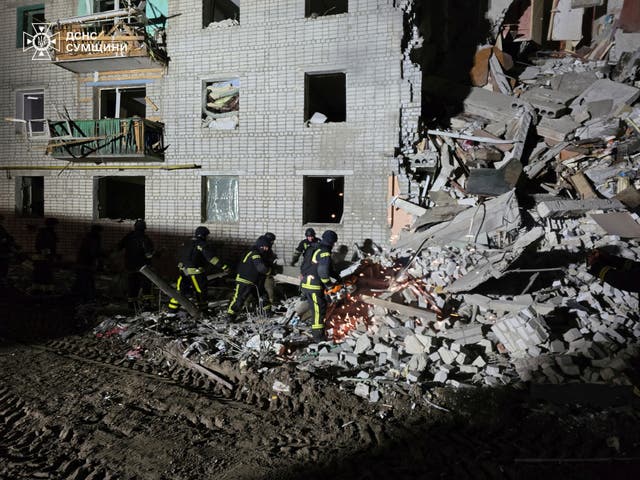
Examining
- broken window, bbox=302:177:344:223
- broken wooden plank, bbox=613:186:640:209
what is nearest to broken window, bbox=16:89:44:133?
broken window, bbox=302:177:344:223

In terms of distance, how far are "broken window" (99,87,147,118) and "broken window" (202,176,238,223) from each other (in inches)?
144

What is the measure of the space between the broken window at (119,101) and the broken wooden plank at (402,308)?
9.63 m

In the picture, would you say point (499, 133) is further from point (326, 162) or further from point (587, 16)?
point (587, 16)

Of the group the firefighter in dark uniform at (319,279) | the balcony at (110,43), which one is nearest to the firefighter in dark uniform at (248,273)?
the firefighter in dark uniform at (319,279)

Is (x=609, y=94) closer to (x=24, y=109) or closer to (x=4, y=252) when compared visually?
(x=4, y=252)

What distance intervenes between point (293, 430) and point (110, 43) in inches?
440

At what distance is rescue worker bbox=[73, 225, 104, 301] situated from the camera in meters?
8.98

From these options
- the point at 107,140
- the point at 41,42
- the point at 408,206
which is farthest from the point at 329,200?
the point at 41,42

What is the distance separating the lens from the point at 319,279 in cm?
639

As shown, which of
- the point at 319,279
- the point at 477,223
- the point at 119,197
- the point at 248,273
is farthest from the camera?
the point at 119,197

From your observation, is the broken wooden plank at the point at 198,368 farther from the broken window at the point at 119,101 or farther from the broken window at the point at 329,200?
the broken window at the point at 119,101

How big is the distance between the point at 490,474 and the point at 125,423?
3660 millimetres

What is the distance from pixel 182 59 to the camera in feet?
35.5

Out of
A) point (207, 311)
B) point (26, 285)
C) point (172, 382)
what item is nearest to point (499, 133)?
point (207, 311)
